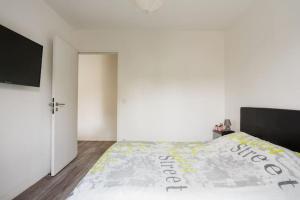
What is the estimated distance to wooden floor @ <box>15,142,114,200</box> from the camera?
204 cm

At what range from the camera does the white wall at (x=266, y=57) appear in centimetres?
178

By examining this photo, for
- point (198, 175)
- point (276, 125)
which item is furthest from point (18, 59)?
point (276, 125)

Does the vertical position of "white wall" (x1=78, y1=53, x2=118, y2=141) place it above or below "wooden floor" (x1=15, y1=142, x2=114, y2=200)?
above

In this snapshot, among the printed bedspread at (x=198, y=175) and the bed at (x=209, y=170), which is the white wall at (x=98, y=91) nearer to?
the bed at (x=209, y=170)

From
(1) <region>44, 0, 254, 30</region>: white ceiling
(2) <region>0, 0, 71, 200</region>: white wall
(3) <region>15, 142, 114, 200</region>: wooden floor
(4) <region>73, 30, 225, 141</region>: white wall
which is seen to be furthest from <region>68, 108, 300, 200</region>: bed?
(1) <region>44, 0, 254, 30</region>: white ceiling

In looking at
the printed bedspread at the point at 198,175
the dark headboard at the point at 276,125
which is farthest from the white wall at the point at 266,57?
the printed bedspread at the point at 198,175

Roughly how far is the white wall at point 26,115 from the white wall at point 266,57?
115 inches

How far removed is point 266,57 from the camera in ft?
7.23

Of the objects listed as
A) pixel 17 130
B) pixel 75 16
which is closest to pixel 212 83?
pixel 75 16

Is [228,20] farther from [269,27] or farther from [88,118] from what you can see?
[88,118]

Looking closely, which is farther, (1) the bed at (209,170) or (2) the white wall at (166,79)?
(2) the white wall at (166,79)

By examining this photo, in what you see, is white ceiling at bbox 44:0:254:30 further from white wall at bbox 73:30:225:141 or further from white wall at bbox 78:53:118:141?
white wall at bbox 78:53:118:141

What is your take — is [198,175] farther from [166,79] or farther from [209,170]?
[166,79]

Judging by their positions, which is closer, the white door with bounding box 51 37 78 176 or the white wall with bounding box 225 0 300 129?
the white wall with bounding box 225 0 300 129
